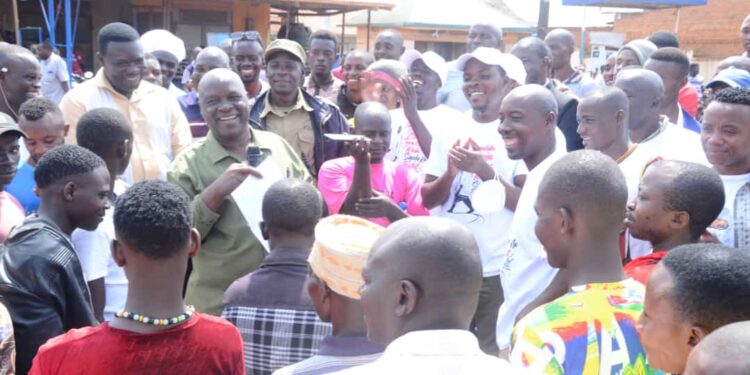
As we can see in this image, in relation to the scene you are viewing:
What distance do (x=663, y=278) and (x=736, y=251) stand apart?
0.20 m

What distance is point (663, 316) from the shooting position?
184 cm

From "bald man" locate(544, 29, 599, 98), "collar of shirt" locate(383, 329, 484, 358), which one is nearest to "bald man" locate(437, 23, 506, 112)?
"bald man" locate(544, 29, 599, 98)

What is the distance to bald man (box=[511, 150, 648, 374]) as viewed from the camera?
2.03 metres

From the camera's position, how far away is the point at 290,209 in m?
2.74

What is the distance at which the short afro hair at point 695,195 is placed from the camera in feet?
8.60

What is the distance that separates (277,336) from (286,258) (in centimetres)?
29

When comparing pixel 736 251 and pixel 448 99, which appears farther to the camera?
pixel 448 99

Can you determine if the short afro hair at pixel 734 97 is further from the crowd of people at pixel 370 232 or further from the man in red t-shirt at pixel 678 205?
the man in red t-shirt at pixel 678 205

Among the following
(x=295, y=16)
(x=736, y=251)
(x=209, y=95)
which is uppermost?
(x=295, y=16)

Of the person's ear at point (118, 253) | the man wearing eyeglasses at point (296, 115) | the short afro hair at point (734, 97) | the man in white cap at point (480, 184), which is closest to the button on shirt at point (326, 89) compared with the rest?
the man wearing eyeglasses at point (296, 115)

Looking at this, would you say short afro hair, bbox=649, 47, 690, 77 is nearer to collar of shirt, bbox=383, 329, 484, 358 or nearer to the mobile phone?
the mobile phone

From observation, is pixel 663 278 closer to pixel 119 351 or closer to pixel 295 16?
pixel 119 351

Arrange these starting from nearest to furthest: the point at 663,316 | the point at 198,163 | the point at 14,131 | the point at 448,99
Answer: the point at 663,316
the point at 14,131
the point at 198,163
the point at 448,99

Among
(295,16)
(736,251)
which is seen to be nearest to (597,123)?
(736,251)
